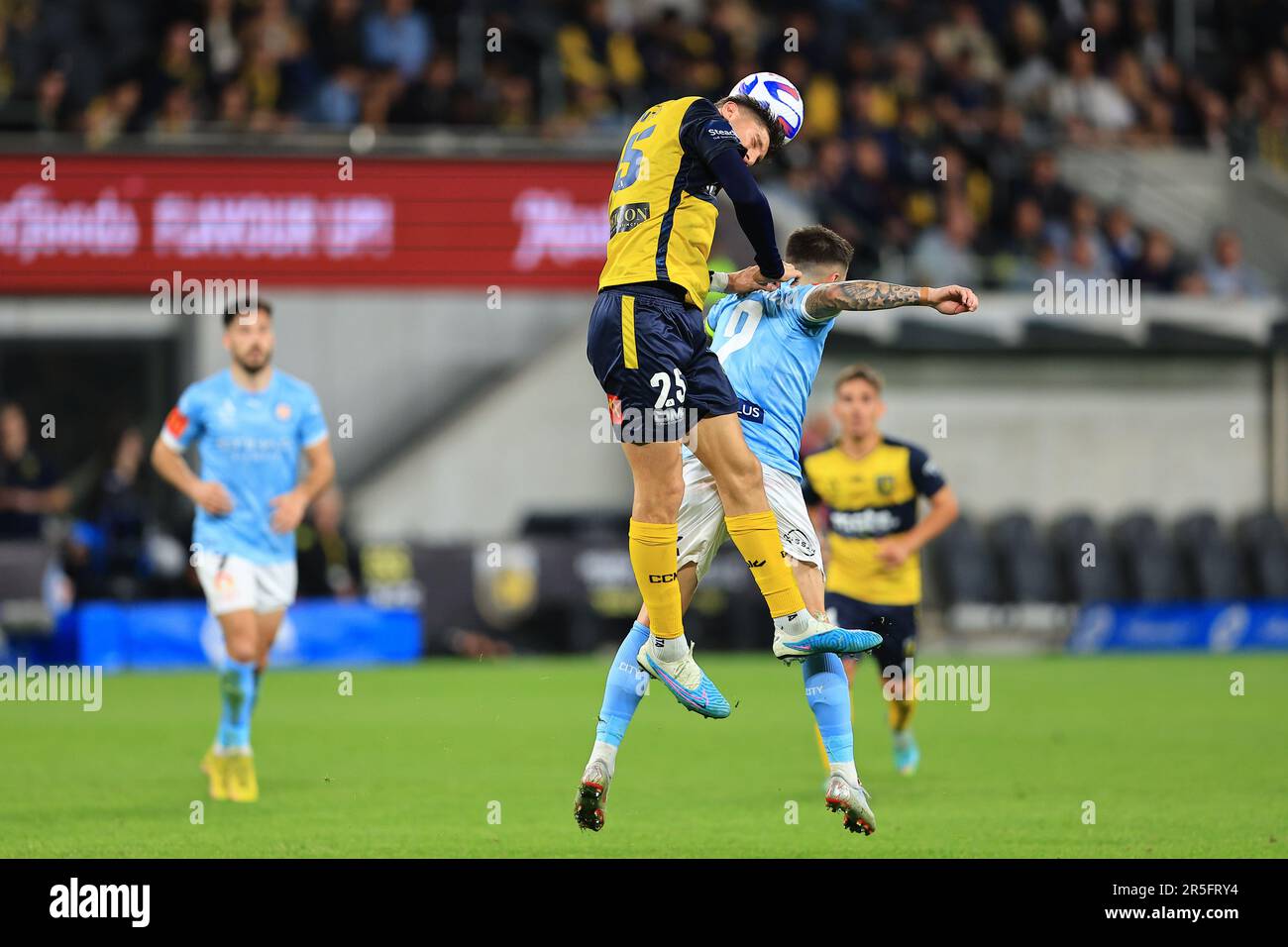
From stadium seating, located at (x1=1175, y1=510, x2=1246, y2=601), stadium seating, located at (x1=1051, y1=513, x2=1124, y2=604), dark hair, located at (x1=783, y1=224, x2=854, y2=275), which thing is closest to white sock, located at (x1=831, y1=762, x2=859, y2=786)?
dark hair, located at (x1=783, y1=224, x2=854, y2=275)

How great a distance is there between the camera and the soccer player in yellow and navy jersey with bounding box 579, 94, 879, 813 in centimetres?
810

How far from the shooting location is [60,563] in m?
20.8

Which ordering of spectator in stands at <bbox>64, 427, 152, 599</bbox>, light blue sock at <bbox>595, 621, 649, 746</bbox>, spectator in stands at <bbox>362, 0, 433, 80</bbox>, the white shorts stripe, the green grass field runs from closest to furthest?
light blue sock at <bbox>595, 621, 649, 746</bbox> → the white shorts stripe → the green grass field → spectator in stands at <bbox>64, 427, 152, 599</bbox> → spectator in stands at <bbox>362, 0, 433, 80</bbox>

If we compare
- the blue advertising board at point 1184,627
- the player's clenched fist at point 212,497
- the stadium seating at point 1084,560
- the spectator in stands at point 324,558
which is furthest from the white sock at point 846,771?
the stadium seating at point 1084,560

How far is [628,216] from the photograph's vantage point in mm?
8234

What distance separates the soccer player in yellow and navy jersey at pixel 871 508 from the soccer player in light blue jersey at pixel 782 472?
10.1ft

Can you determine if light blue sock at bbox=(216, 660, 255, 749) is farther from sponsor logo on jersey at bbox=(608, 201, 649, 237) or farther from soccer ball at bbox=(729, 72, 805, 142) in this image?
→ soccer ball at bbox=(729, 72, 805, 142)

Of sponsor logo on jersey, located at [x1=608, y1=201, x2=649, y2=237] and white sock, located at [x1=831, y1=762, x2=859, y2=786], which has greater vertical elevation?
sponsor logo on jersey, located at [x1=608, y1=201, x2=649, y2=237]

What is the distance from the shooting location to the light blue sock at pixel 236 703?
1112 cm

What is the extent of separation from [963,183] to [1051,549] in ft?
16.4

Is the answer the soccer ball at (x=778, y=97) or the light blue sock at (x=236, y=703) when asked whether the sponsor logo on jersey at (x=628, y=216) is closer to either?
the soccer ball at (x=778, y=97)

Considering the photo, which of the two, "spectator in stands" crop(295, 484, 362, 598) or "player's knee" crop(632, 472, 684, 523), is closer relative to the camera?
"player's knee" crop(632, 472, 684, 523)

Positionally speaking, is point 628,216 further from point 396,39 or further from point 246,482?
point 396,39

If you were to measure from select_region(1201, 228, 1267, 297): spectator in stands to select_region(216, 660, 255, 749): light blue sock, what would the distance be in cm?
1754
